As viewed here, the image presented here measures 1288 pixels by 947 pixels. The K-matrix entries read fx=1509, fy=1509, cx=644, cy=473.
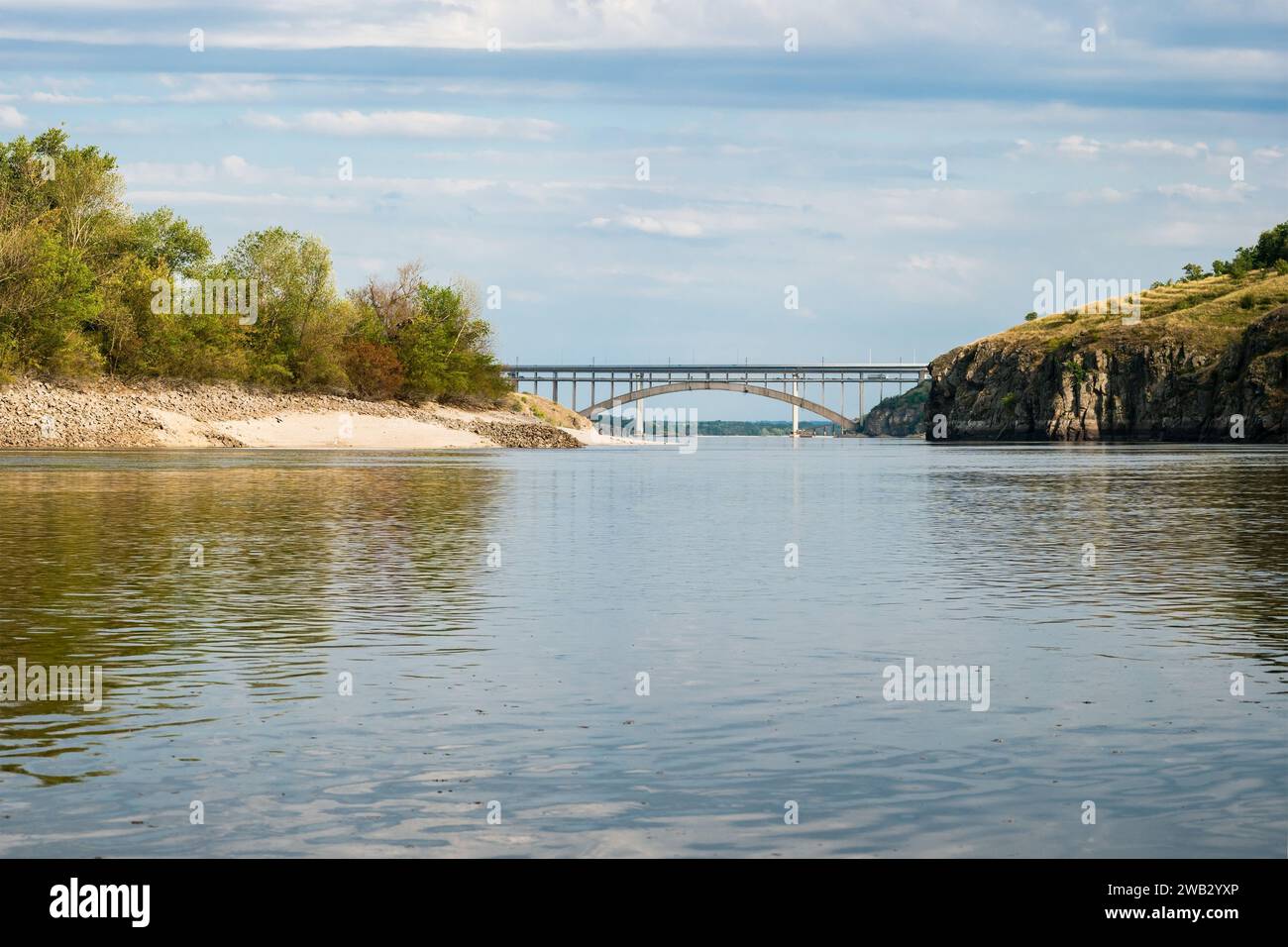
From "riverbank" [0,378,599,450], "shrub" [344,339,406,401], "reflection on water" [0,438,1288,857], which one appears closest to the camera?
"reflection on water" [0,438,1288,857]

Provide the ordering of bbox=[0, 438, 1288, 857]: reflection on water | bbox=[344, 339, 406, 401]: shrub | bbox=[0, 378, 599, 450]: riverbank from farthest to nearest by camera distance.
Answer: bbox=[344, 339, 406, 401]: shrub
bbox=[0, 378, 599, 450]: riverbank
bbox=[0, 438, 1288, 857]: reflection on water

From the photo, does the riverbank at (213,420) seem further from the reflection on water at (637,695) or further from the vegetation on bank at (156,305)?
the reflection on water at (637,695)

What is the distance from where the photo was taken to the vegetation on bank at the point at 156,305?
116 meters

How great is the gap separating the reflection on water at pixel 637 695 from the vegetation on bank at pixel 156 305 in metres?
86.4

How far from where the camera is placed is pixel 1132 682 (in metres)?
15.9

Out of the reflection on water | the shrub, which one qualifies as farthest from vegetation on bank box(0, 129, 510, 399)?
the reflection on water

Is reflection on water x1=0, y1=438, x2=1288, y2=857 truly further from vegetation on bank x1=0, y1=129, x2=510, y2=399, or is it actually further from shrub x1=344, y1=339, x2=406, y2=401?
shrub x1=344, y1=339, x2=406, y2=401

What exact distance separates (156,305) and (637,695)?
120m

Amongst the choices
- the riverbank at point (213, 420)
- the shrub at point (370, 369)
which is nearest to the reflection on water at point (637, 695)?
the riverbank at point (213, 420)

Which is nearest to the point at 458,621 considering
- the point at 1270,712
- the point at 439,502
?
the point at 1270,712

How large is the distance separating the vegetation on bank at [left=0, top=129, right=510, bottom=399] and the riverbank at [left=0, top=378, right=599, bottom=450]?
6.72 ft

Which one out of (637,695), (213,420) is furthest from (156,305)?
(637,695)

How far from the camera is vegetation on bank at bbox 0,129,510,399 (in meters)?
116
